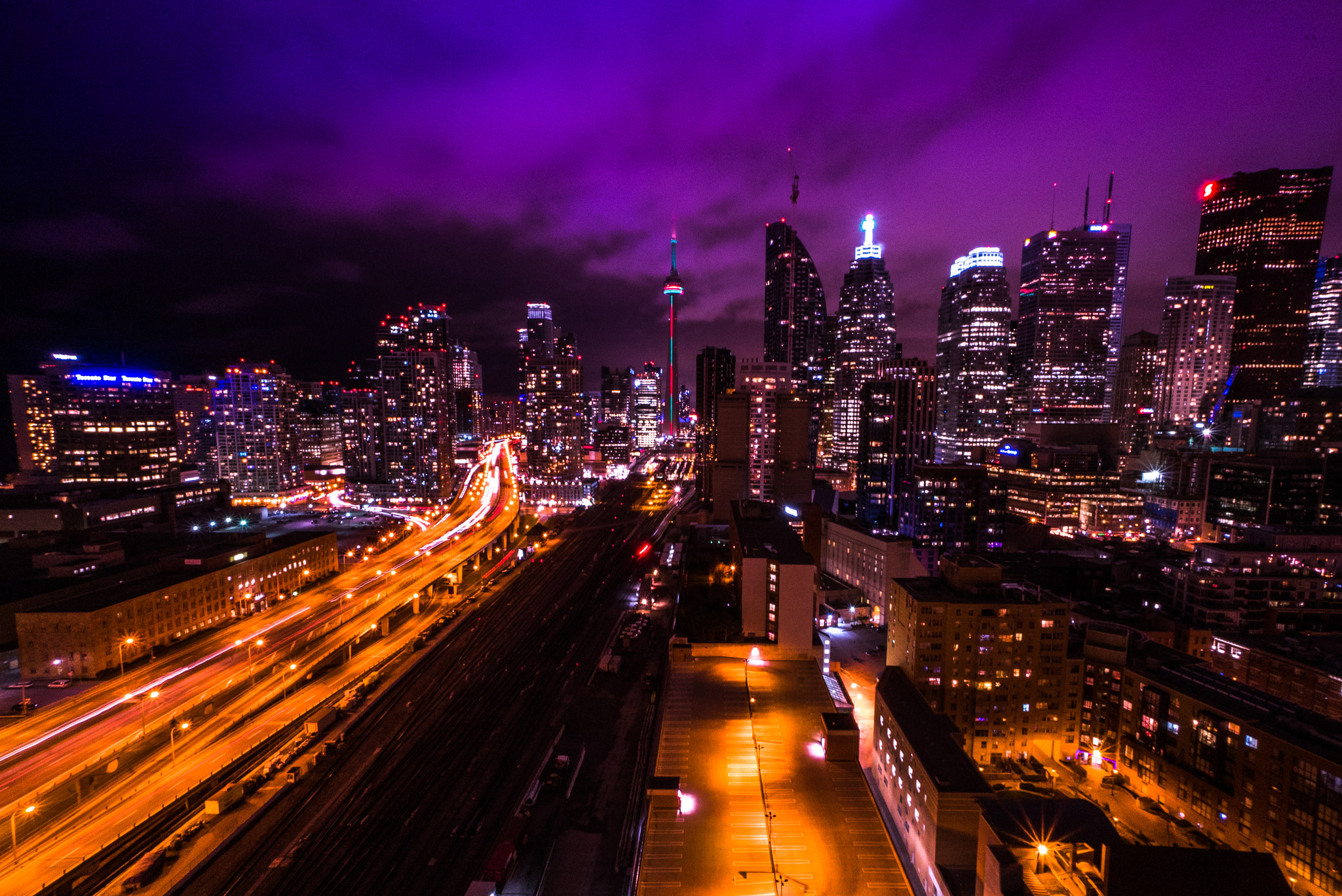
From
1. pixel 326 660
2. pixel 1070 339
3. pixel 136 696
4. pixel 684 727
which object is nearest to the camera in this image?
pixel 684 727

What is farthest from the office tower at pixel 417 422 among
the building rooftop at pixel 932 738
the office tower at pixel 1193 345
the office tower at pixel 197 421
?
the office tower at pixel 1193 345

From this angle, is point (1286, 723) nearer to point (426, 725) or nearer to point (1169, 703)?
point (1169, 703)

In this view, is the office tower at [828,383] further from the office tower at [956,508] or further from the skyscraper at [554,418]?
the office tower at [956,508]

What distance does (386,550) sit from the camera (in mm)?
65688

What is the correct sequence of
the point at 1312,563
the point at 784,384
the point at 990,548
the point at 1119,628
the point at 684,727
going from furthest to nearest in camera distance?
the point at 784,384 < the point at 990,548 < the point at 1312,563 < the point at 1119,628 < the point at 684,727

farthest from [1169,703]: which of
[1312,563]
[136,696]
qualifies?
[136,696]

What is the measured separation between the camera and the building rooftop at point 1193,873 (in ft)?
47.5

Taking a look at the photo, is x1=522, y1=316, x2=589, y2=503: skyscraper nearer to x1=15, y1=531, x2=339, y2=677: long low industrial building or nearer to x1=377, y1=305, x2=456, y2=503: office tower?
x1=377, y1=305, x2=456, y2=503: office tower

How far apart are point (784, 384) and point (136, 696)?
241 feet

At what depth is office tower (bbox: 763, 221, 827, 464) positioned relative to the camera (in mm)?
158125

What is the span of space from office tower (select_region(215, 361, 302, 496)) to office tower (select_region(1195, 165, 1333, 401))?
594 ft

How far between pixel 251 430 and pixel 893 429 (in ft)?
386

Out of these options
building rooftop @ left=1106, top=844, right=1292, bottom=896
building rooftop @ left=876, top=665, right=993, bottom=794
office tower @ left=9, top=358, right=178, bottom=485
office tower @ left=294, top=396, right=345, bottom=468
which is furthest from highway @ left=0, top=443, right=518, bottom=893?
office tower @ left=294, top=396, right=345, bottom=468

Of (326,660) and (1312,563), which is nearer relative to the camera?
(326,660)
